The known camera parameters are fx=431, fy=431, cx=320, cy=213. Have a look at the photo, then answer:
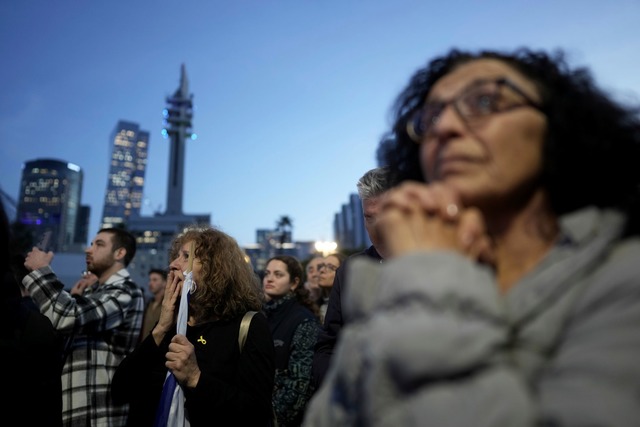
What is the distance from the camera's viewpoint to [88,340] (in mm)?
4305

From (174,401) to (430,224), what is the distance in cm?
249

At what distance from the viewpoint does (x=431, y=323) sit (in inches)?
34.0

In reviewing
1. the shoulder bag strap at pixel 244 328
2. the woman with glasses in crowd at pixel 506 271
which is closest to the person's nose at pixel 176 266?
the shoulder bag strap at pixel 244 328

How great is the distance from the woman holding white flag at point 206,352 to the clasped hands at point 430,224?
2.18m

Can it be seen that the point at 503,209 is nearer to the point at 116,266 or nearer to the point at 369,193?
the point at 369,193

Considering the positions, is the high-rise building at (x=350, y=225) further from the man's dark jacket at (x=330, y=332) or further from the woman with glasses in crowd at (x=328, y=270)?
the man's dark jacket at (x=330, y=332)

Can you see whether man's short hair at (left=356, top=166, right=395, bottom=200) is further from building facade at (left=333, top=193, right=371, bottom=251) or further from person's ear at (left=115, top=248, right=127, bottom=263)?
building facade at (left=333, top=193, right=371, bottom=251)

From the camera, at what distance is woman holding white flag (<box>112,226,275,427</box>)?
278 centimetres

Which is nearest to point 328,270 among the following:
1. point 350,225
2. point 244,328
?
point 244,328

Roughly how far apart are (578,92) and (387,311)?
0.95m

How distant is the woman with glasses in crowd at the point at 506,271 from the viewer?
2.76 feet

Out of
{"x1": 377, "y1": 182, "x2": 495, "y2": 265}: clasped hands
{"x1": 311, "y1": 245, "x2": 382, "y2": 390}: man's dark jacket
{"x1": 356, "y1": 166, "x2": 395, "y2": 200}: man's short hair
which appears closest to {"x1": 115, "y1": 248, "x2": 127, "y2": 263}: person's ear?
{"x1": 311, "y1": 245, "x2": 382, "y2": 390}: man's dark jacket

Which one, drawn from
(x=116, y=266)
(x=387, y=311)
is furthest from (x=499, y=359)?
(x=116, y=266)

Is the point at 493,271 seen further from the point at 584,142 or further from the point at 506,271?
the point at 584,142
